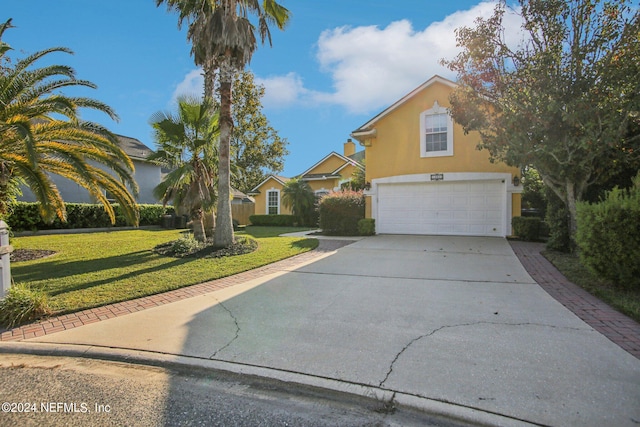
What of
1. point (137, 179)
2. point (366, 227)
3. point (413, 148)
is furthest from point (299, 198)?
point (137, 179)

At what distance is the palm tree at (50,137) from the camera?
7.80 meters

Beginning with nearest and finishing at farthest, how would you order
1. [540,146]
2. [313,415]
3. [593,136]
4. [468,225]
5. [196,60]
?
[313,415], [593,136], [540,146], [196,60], [468,225]

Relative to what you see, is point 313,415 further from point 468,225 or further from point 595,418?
point 468,225

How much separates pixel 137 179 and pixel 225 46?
53.4 ft

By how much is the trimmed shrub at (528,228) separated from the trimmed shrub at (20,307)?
1379 cm

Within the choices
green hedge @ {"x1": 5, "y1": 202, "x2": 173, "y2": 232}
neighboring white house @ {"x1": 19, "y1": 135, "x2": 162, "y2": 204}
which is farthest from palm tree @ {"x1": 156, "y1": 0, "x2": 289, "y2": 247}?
neighboring white house @ {"x1": 19, "y1": 135, "x2": 162, "y2": 204}

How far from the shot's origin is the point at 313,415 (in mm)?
2699

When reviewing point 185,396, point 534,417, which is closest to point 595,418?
point 534,417

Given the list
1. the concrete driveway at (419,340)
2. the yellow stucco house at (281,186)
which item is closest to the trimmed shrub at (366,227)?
the concrete driveway at (419,340)

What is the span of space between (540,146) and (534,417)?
7936 mm

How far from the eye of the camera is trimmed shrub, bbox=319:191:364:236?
49.9ft

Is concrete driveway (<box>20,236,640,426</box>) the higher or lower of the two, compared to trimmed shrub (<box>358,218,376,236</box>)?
lower

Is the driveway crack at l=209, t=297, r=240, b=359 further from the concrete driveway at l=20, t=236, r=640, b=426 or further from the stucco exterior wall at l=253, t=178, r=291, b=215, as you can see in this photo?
the stucco exterior wall at l=253, t=178, r=291, b=215

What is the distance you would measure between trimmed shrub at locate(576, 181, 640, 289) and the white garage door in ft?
25.1
